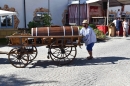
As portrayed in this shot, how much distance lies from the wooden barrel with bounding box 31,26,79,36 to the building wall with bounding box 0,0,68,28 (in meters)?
13.0

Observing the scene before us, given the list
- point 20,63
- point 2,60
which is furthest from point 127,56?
point 2,60

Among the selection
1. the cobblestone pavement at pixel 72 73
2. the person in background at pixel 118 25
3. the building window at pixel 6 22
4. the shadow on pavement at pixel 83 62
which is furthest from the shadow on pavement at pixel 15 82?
the building window at pixel 6 22

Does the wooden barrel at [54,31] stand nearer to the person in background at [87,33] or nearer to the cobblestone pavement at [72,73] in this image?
the person in background at [87,33]

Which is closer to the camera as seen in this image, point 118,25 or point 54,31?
point 54,31

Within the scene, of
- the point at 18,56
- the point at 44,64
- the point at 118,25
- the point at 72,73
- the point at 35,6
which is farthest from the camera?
the point at 35,6

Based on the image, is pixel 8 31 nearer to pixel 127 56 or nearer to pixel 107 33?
pixel 107 33

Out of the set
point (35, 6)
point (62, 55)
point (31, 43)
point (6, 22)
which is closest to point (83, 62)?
point (62, 55)

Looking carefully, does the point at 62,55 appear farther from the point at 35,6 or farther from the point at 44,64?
the point at 35,6

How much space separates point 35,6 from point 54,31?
14007mm

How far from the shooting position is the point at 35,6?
22.7 metres

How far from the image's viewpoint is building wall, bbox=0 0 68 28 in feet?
71.6

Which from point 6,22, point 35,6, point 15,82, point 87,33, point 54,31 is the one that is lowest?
point 15,82

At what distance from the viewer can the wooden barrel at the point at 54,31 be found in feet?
29.9

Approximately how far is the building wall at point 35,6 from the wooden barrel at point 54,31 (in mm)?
12999
